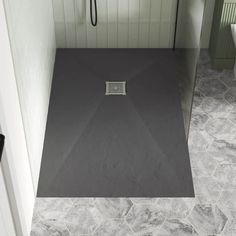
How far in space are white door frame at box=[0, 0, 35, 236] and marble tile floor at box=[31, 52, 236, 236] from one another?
0.17m

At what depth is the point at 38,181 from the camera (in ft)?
8.72

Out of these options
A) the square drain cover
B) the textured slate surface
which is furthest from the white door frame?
the square drain cover

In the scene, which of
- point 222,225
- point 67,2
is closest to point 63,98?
point 67,2

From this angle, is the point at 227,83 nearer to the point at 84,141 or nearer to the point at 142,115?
the point at 142,115

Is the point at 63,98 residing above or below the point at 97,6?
below

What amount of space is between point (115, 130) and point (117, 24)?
3.27ft

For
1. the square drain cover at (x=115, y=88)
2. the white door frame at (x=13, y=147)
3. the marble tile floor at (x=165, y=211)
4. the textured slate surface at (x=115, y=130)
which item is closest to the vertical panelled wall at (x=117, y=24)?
the textured slate surface at (x=115, y=130)

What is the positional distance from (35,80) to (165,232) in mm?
1103

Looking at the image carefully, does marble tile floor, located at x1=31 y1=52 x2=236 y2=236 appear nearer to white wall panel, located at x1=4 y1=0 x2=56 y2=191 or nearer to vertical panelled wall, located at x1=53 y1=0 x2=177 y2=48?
white wall panel, located at x1=4 y1=0 x2=56 y2=191

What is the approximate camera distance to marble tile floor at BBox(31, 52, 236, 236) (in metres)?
2.40

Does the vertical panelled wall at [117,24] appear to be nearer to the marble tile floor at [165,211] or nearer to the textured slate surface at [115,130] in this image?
the textured slate surface at [115,130]

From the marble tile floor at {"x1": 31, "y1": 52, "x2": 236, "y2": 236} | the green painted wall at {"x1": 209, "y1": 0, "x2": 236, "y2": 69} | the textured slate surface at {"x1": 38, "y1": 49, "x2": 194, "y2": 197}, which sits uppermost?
the green painted wall at {"x1": 209, "y1": 0, "x2": 236, "y2": 69}

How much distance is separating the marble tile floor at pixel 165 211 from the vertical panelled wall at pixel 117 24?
114 centimetres

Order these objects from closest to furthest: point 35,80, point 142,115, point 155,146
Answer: point 35,80, point 155,146, point 142,115
